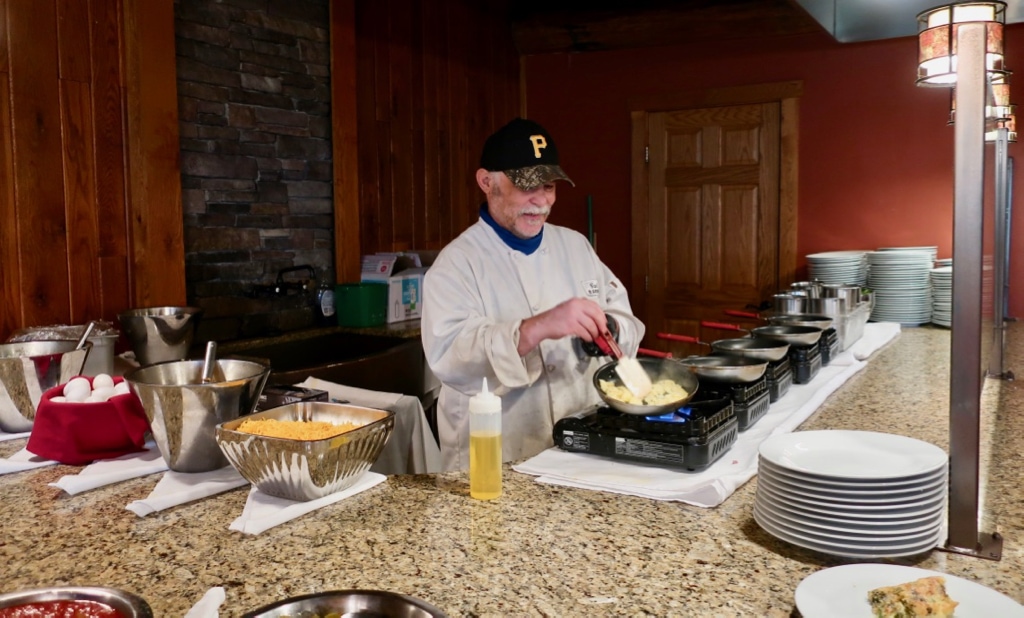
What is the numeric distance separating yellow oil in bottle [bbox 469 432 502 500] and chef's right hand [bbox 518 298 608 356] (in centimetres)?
57

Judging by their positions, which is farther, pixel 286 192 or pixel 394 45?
pixel 394 45

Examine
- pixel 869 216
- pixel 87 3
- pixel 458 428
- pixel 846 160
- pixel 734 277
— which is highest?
pixel 87 3

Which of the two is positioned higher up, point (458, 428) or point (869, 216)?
point (869, 216)

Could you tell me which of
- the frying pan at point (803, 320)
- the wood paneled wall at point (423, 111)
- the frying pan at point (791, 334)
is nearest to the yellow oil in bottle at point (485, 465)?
the frying pan at point (791, 334)

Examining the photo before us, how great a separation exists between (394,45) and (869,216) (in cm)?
330

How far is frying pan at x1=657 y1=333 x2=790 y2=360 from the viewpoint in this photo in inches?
102

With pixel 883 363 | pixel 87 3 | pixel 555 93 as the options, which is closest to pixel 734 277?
pixel 555 93

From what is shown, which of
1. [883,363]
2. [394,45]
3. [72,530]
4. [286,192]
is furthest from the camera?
[394,45]

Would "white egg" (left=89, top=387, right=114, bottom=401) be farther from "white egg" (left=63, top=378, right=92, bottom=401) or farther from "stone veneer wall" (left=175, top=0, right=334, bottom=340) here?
"stone veneer wall" (left=175, top=0, right=334, bottom=340)

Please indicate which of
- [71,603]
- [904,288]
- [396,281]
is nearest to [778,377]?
[71,603]

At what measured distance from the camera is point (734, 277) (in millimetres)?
6164

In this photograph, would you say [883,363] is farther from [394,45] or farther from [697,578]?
[394,45]

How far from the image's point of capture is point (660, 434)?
1876 millimetres

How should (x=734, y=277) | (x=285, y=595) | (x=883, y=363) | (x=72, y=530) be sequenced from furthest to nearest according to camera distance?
(x=734, y=277) → (x=883, y=363) → (x=72, y=530) → (x=285, y=595)
